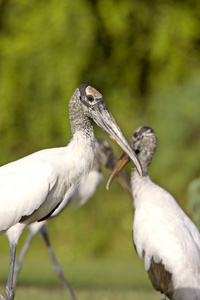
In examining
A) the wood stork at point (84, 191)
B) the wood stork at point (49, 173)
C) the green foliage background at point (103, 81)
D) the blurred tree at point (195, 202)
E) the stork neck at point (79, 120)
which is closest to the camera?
the wood stork at point (49, 173)

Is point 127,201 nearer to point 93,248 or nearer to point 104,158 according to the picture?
point 93,248

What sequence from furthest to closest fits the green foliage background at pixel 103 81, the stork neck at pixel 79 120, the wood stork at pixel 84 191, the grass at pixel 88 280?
the green foliage background at pixel 103 81, the grass at pixel 88 280, the wood stork at pixel 84 191, the stork neck at pixel 79 120

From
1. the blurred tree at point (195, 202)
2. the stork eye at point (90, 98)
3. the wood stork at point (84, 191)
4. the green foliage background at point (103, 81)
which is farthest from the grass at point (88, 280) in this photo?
the stork eye at point (90, 98)

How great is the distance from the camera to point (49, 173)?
5.23 metres

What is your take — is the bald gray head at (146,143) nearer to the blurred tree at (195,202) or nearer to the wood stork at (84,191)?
the blurred tree at (195,202)

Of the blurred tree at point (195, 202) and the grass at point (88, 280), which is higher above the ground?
the blurred tree at point (195, 202)

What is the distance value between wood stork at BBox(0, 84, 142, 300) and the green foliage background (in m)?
8.92

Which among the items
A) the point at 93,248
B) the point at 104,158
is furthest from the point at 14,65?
the point at 104,158

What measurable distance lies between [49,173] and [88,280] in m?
6.07

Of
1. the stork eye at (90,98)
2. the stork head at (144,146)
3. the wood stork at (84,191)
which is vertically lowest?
the wood stork at (84,191)

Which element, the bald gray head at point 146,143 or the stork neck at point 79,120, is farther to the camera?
the bald gray head at point 146,143

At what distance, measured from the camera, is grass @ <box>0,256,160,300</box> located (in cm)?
844

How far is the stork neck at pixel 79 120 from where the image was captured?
5.49m

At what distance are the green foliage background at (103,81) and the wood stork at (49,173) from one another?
8925 mm
